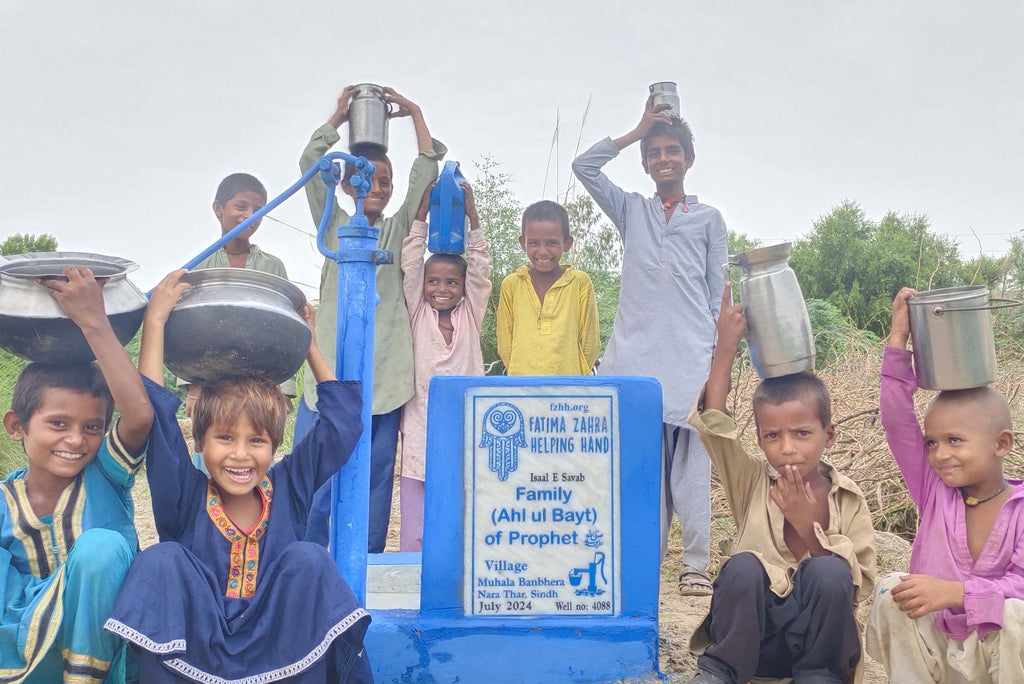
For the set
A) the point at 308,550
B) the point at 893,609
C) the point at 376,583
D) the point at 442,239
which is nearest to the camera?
the point at 308,550

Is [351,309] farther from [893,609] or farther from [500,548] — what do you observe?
[893,609]

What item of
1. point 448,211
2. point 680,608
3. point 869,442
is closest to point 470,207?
point 448,211

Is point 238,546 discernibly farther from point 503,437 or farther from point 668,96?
point 668,96

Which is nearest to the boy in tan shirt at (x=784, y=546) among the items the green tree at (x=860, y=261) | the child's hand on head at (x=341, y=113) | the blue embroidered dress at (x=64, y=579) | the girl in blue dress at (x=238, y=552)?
the girl in blue dress at (x=238, y=552)

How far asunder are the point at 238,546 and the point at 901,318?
198cm

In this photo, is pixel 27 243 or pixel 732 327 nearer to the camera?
pixel 732 327

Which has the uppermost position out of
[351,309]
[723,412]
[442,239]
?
[442,239]

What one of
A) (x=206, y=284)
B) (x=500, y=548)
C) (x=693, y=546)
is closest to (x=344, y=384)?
(x=206, y=284)

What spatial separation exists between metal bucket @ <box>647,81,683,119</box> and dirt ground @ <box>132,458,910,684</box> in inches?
84.1

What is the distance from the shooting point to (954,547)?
249 cm

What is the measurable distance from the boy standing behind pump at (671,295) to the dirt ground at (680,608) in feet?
0.40

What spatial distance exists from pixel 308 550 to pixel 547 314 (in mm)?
2017

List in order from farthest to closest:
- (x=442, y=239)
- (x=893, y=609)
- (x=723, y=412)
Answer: (x=442, y=239)
(x=723, y=412)
(x=893, y=609)

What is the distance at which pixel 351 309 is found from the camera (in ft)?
8.39
